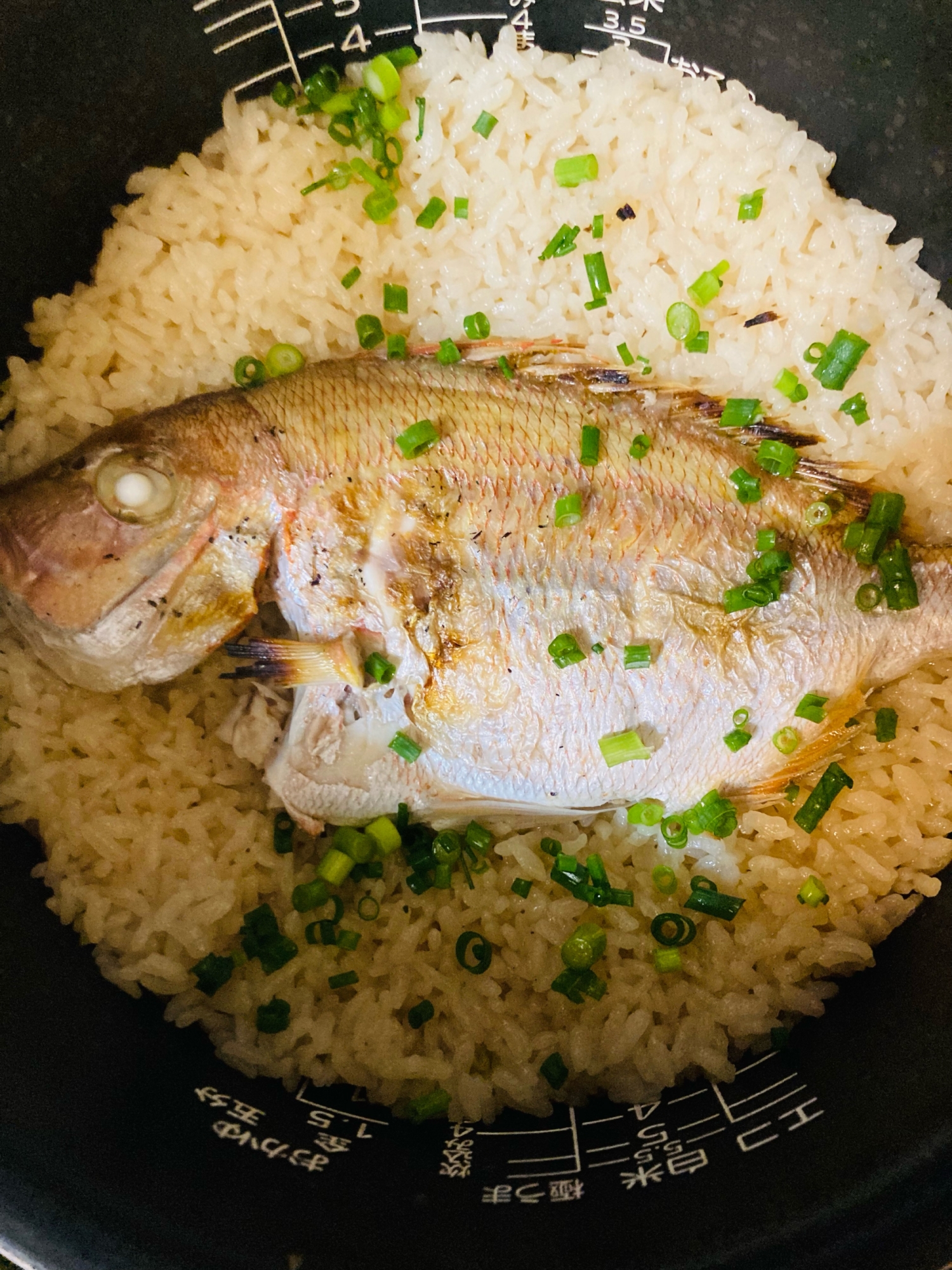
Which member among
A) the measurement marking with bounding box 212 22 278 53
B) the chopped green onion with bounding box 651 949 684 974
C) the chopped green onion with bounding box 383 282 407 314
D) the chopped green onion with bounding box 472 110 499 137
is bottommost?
the chopped green onion with bounding box 651 949 684 974

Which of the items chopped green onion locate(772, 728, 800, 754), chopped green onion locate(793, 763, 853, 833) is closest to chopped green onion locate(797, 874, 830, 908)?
chopped green onion locate(793, 763, 853, 833)

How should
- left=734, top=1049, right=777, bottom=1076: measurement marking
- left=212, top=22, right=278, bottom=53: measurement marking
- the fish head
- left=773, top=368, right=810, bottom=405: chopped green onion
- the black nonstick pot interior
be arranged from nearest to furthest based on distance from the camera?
1. the black nonstick pot interior
2. the fish head
3. left=734, top=1049, right=777, bottom=1076: measurement marking
4. left=212, top=22, right=278, bottom=53: measurement marking
5. left=773, top=368, right=810, bottom=405: chopped green onion

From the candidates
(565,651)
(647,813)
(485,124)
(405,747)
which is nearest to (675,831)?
(647,813)

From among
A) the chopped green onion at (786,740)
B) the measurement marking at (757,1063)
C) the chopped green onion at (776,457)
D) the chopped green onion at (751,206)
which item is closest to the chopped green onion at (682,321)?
the chopped green onion at (751,206)

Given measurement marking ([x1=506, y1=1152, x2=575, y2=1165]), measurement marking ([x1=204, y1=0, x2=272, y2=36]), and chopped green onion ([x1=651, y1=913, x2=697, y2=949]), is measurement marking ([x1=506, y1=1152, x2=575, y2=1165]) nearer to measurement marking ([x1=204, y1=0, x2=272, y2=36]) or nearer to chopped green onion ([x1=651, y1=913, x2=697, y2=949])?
chopped green onion ([x1=651, y1=913, x2=697, y2=949])

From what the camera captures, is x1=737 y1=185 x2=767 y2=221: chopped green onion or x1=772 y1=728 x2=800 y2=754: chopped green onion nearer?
x1=772 y1=728 x2=800 y2=754: chopped green onion

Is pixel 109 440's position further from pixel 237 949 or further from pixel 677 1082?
pixel 677 1082

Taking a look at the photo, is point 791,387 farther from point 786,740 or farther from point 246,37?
point 246,37
